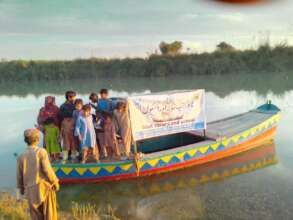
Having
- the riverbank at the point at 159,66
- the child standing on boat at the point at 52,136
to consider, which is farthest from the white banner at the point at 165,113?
the riverbank at the point at 159,66

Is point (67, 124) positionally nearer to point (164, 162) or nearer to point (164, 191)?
point (164, 162)

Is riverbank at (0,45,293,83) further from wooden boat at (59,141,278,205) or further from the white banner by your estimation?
the white banner

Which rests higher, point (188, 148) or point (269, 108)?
point (269, 108)

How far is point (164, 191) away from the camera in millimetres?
5957

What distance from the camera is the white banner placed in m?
6.21

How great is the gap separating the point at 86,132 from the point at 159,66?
86.2 ft

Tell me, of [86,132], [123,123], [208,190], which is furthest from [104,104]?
[208,190]

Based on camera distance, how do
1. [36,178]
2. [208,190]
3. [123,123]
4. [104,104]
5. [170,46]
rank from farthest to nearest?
[170,46] → [104,104] → [123,123] → [208,190] → [36,178]

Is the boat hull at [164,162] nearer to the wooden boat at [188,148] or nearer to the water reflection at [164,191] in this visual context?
the wooden boat at [188,148]

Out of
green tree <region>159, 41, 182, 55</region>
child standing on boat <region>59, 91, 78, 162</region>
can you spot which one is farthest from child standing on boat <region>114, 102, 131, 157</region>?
green tree <region>159, 41, 182, 55</region>

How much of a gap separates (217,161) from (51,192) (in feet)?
15.7

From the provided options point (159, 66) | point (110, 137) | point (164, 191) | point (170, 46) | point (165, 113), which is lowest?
point (164, 191)

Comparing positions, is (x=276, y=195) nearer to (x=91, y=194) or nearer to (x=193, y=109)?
(x=193, y=109)

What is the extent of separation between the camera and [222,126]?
854cm
